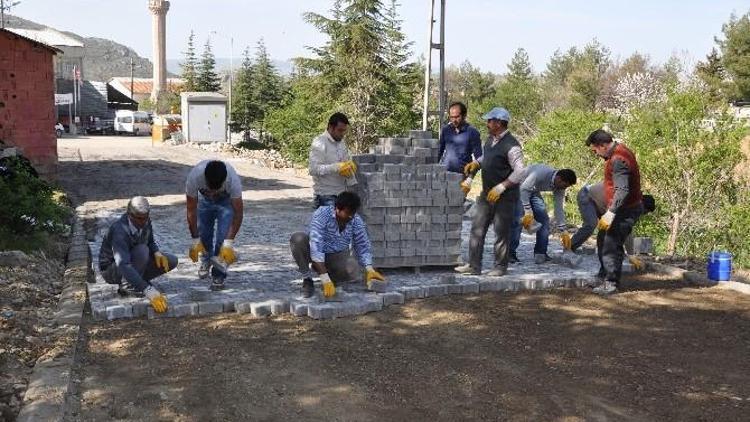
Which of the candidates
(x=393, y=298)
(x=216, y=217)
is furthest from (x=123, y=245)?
(x=393, y=298)

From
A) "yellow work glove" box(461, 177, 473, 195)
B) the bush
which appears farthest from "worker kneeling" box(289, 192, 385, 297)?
the bush

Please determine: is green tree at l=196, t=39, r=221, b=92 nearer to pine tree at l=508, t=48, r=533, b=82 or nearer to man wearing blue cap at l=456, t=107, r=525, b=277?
pine tree at l=508, t=48, r=533, b=82

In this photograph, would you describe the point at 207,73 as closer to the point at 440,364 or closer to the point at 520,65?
the point at 520,65

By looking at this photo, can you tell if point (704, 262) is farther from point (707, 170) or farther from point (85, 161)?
point (85, 161)

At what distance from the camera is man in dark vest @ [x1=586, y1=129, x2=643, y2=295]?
6.27m

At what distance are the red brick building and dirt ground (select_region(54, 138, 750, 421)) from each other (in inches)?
408

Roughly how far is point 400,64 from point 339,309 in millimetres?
22857

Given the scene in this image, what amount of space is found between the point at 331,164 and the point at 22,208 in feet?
12.9

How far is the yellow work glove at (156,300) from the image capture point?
18.6ft

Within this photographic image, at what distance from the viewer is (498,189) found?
266 inches

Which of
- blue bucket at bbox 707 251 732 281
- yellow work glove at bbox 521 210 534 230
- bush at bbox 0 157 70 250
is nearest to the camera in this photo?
blue bucket at bbox 707 251 732 281

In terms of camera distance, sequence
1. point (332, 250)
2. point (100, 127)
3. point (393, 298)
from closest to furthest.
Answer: point (332, 250) < point (393, 298) < point (100, 127)

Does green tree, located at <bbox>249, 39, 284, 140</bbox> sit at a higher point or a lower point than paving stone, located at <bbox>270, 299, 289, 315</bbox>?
higher

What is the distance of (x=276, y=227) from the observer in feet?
34.8
